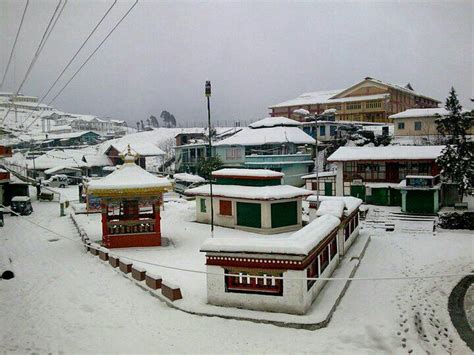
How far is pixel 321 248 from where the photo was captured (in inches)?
520

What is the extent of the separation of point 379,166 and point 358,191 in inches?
99.6

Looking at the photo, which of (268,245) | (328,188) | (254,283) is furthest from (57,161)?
(268,245)

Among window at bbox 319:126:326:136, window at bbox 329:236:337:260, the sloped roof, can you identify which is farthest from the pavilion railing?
window at bbox 319:126:326:136

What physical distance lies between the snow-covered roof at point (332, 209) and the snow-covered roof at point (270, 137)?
23.2m

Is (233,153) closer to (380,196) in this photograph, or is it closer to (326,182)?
(326,182)

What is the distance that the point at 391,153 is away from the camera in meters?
31.5

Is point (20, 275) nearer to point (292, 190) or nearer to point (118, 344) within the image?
point (118, 344)

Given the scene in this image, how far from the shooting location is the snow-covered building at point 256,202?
23.1 m

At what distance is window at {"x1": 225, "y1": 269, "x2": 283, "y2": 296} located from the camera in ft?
37.1

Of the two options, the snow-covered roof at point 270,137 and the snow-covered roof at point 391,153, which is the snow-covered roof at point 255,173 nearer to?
the snow-covered roof at point 391,153

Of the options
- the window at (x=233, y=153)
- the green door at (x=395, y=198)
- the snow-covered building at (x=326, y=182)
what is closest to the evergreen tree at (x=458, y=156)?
the green door at (x=395, y=198)

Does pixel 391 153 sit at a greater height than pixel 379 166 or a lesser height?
greater

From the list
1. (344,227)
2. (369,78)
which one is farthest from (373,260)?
(369,78)

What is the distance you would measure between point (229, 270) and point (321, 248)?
3.29m
